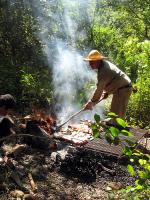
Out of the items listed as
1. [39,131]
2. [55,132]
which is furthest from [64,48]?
[39,131]

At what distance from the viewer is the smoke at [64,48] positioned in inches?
376

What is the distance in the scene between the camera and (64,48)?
1145 centimetres

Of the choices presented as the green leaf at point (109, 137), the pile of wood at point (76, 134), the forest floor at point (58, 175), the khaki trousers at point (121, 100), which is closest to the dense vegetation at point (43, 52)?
the khaki trousers at point (121, 100)

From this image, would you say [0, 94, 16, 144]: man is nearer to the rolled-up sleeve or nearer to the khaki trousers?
the rolled-up sleeve

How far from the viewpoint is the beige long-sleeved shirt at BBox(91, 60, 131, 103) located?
6508 millimetres

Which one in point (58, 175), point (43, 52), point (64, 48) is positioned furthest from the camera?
point (64, 48)

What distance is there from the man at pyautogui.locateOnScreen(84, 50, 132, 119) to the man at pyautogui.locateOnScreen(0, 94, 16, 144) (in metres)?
2.06

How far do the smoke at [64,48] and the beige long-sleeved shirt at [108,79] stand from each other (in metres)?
2.19

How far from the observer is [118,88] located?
269 inches

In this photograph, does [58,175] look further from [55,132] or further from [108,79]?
[108,79]

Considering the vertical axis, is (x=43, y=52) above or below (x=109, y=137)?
below

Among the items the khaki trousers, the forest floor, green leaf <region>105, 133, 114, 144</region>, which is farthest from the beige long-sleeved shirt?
green leaf <region>105, 133, 114, 144</region>

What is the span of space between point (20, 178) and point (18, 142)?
142 centimetres

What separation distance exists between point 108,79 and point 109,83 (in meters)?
0.19
